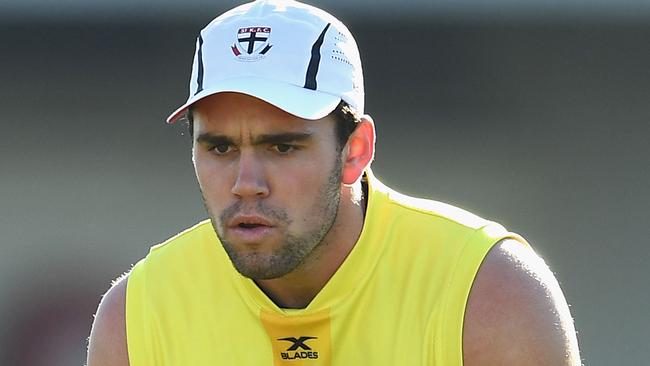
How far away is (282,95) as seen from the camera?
11.0ft

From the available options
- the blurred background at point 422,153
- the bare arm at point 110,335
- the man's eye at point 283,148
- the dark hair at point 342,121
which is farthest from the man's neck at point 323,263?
the blurred background at point 422,153

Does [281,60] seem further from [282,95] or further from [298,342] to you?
[298,342]

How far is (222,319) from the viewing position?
12.0 ft

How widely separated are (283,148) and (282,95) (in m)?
0.13

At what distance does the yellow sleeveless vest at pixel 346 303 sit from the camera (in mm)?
3410

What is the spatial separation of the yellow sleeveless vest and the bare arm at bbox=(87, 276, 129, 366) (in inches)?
→ 1.0

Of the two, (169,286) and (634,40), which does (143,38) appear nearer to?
(634,40)

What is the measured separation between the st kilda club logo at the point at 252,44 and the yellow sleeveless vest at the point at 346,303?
1.62 feet

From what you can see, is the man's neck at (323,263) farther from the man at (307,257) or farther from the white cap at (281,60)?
the white cap at (281,60)

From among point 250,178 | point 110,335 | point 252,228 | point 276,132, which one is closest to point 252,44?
point 276,132

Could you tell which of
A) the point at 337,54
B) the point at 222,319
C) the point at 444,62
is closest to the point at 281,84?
the point at 337,54

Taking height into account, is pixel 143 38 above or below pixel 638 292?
above

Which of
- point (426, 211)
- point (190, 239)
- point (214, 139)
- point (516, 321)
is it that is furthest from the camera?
point (190, 239)

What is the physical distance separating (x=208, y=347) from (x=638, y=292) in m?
5.87
